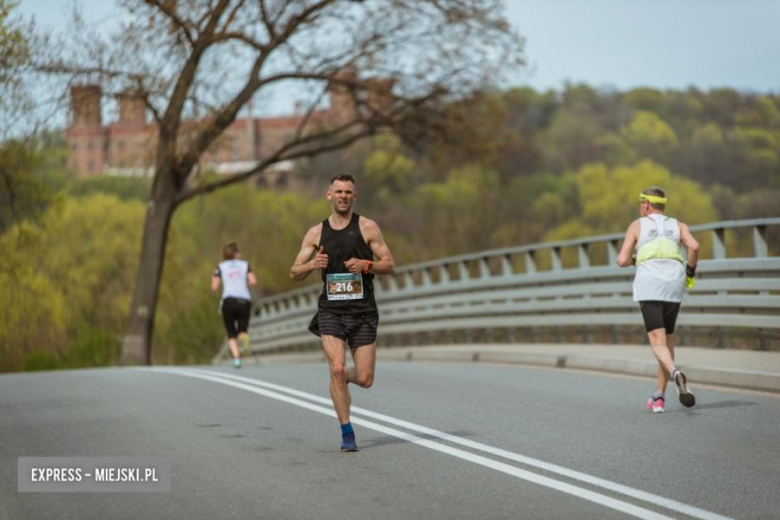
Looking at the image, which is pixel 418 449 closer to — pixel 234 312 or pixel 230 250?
pixel 230 250

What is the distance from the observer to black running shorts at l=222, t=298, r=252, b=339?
19781 millimetres

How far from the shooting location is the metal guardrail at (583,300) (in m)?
14.0

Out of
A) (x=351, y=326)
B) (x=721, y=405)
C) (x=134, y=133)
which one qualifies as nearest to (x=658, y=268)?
(x=721, y=405)

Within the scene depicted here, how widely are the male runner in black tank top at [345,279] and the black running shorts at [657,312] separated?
2938 mm

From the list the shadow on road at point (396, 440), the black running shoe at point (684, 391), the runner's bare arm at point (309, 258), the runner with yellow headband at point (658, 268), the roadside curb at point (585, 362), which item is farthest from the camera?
the roadside curb at point (585, 362)

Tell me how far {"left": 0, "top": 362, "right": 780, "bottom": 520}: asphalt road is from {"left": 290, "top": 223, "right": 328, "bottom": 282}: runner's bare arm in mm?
1186

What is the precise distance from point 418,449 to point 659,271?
292 centimetres

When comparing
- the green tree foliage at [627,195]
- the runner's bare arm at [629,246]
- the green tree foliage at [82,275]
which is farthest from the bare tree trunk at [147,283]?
the green tree foliage at [627,195]

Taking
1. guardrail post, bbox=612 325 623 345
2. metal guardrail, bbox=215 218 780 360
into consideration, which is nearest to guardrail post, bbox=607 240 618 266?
metal guardrail, bbox=215 218 780 360

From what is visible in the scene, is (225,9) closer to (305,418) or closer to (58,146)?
(58,146)

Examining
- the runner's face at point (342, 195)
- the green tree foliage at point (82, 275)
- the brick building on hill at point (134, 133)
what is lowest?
the green tree foliage at point (82, 275)

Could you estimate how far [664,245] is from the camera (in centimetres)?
1067

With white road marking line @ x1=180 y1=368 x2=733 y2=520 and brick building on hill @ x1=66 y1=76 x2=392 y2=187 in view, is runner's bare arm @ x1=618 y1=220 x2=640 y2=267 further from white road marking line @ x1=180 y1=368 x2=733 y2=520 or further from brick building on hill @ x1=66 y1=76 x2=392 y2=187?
brick building on hill @ x1=66 y1=76 x2=392 y2=187

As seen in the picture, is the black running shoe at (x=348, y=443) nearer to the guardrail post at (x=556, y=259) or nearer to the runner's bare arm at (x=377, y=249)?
the runner's bare arm at (x=377, y=249)
